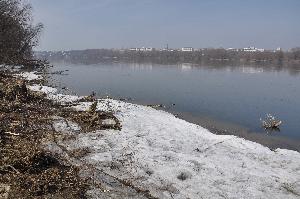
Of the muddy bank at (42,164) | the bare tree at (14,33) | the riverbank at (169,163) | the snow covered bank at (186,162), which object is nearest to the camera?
the muddy bank at (42,164)

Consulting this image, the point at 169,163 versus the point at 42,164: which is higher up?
the point at 42,164

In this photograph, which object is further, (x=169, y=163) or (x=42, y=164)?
(x=169, y=163)

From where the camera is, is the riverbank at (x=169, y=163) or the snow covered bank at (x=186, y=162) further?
the snow covered bank at (x=186, y=162)

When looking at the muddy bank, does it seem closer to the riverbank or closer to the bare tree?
the riverbank

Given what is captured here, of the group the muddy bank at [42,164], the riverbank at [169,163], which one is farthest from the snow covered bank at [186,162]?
the muddy bank at [42,164]

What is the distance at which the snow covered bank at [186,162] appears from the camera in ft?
18.9

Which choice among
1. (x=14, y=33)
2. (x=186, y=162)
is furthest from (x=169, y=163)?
(x=14, y=33)

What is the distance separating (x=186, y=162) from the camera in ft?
22.0

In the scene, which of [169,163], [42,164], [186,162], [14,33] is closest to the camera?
[42,164]

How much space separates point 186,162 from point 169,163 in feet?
1.04

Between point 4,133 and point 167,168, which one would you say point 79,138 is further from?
point 167,168

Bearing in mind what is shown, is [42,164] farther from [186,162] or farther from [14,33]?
[14,33]

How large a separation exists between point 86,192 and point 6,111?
4412 mm

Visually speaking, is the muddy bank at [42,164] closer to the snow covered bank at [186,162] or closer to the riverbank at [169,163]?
the riverbank at [169,163]
